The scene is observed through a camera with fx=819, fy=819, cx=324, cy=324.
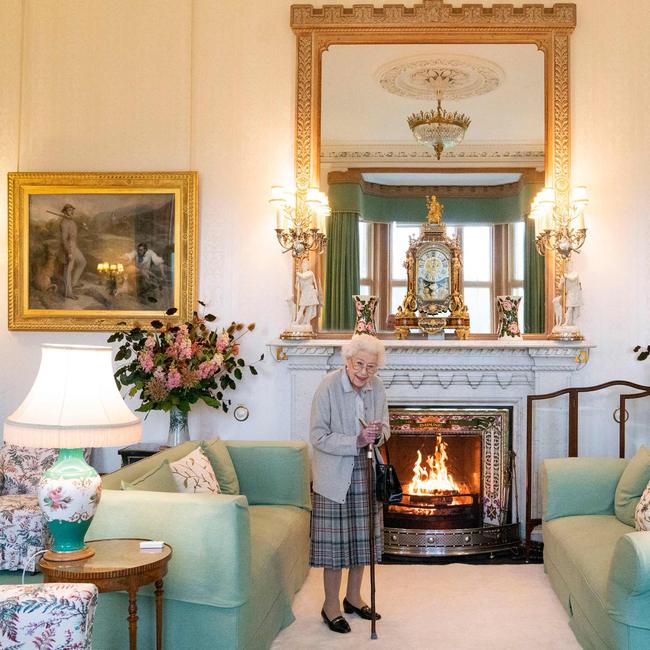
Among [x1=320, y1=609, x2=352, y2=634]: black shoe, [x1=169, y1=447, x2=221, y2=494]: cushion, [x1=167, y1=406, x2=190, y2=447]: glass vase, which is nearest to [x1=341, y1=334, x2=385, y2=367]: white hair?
[x1=169, y1=447, x2=221, y2=494]: cushion

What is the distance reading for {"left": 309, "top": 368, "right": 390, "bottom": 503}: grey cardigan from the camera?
3.95 meters

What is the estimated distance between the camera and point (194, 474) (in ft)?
13.5

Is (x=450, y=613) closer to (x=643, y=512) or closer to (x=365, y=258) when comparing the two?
(x=643, y=512)

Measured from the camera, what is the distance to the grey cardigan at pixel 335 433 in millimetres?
3951

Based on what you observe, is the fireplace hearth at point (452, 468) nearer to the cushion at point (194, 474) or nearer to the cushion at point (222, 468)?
the cushion at point (222, 468)

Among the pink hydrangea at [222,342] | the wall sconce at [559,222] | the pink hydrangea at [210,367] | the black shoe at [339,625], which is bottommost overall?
the black shoe at [339,625]

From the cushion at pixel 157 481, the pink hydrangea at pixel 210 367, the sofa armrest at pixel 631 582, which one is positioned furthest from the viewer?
the pink hydrangea at pixel 210 367

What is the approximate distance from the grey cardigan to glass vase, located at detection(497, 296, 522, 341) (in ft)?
6.65

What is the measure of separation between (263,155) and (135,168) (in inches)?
37.2

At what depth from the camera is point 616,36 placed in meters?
5.90

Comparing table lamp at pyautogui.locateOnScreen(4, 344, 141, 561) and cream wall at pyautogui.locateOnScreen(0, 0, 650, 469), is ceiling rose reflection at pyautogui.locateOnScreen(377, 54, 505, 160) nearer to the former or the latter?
cream wall at pyautogui.locateOnScreen(0, 0, 650, 469)

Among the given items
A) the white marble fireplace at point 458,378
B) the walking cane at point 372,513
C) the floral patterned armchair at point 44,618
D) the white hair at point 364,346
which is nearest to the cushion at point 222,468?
the walking cane at point 372,513

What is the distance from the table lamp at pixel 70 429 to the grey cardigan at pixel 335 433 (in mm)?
1094

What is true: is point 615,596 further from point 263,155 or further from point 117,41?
point 117,41
